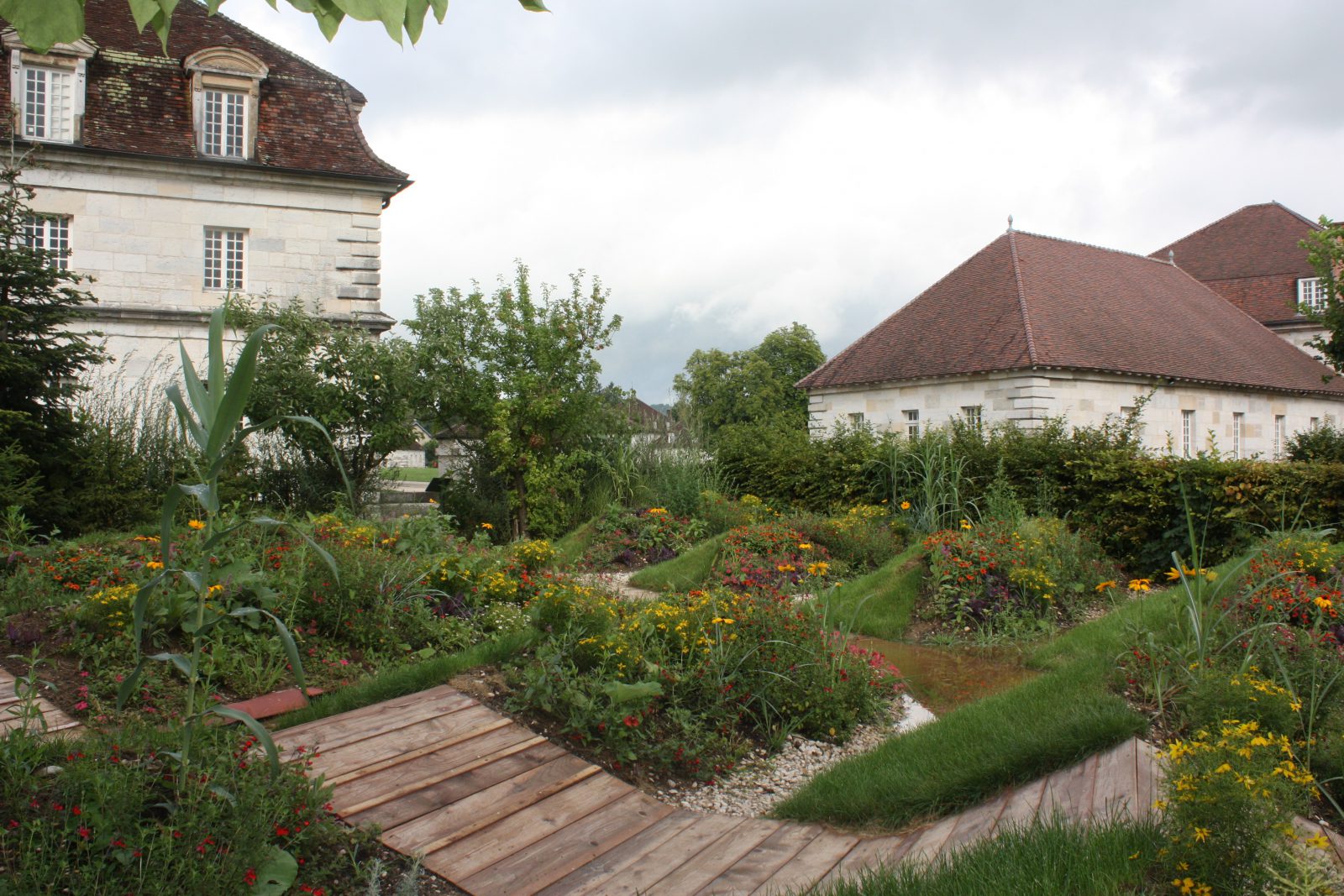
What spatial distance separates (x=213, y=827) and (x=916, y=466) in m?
10.8

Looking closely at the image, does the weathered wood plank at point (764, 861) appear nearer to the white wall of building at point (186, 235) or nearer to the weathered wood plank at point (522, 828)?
the weathered wood plank at point (522, 828)

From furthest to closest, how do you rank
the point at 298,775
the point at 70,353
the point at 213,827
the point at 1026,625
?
1. the point at 70,353
2. the point at 1026,625
3. the point at 298,775
4. the point at 213,827

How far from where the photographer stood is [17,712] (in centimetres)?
390

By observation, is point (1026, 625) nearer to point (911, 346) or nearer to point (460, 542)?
point (460, 542)

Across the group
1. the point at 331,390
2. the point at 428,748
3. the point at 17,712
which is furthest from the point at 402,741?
the point at 331,390

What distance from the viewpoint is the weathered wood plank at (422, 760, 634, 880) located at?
3518 millimetres

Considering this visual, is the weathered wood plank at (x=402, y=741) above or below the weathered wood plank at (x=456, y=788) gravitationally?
above

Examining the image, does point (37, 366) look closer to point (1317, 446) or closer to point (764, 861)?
point (764, 861)

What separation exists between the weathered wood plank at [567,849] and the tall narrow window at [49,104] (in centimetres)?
1626

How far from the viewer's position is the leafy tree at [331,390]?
11.9m

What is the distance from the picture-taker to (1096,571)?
31.7 ft

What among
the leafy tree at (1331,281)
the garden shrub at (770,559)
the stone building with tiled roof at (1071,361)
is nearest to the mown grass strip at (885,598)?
the garden shrub at (770,559)

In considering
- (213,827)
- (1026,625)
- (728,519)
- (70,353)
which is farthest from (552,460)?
(213,827)

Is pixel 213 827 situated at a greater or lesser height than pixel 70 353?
lesser
